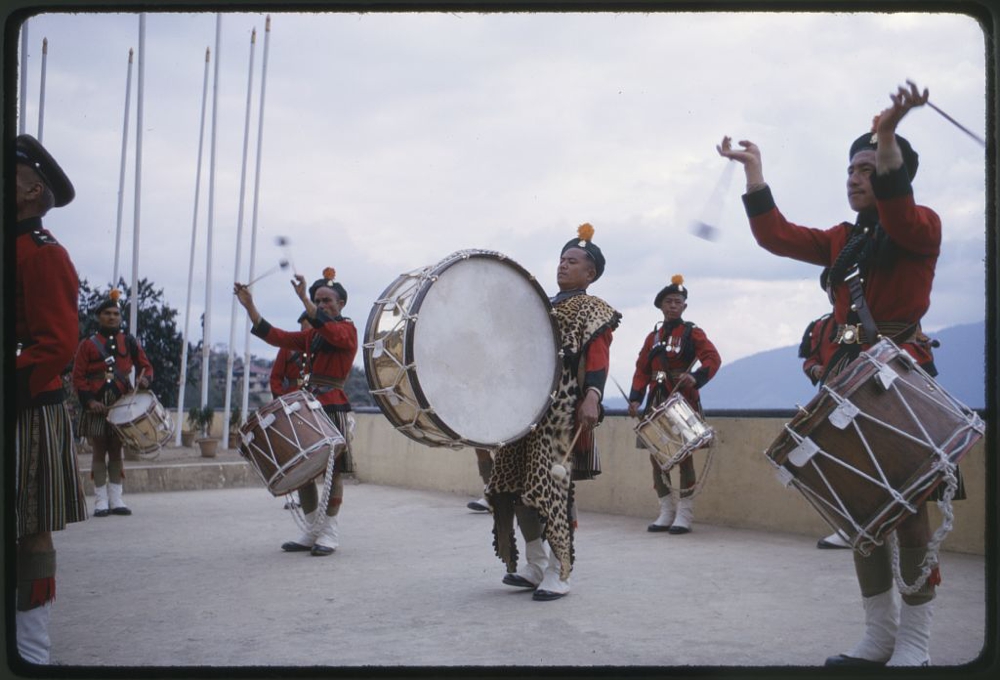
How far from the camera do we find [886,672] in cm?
284

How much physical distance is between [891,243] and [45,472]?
331 centimetres

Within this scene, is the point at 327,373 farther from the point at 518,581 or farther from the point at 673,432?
the point at 673,432

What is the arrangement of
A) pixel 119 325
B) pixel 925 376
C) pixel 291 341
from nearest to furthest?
pixel 925 376
pixel 291 341
pixel 119 325

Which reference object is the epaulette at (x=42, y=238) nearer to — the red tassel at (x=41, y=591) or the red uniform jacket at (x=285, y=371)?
the red tassel at (x=41, y=591)

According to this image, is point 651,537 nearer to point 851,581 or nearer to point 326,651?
point 851,581

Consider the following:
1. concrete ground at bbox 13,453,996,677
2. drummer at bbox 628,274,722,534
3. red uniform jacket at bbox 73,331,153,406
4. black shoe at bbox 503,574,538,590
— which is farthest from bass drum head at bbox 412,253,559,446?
red uniform jacket at bbox 73,331,153,406

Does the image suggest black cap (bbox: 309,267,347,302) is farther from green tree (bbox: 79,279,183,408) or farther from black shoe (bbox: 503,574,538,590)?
green tree (bbox: 79,279,183,408)

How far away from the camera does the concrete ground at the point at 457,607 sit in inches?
147

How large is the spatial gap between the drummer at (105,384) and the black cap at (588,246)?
5.45 m

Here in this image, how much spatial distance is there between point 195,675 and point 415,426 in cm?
153

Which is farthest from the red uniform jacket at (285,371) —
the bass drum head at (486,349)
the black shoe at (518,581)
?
the bass drum head at (486,349)

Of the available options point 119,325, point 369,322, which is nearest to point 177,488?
point 119,325

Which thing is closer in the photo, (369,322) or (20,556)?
(20,556)

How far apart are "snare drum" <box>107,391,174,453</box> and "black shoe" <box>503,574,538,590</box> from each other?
16.0 ft
